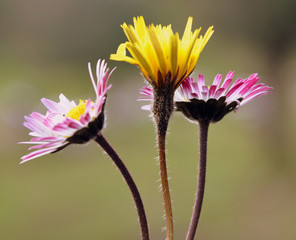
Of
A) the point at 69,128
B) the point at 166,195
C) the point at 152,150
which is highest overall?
the point at 152,150

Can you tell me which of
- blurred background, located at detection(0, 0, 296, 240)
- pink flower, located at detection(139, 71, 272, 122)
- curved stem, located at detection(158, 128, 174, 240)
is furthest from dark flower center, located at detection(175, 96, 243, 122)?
blurred background, located at detection(0, 0, 296, 240)

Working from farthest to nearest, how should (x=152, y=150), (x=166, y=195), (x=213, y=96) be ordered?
(x=152, y=150), (x=213, y=96), (x=166, y=195)

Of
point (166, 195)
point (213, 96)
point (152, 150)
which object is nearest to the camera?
point (166, 195)

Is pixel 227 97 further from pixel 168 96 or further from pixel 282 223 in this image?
pixel 282 223

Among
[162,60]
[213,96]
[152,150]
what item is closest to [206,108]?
[213,96]

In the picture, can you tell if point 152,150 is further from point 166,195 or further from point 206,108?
point 166,195

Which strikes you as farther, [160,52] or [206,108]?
[206,108]

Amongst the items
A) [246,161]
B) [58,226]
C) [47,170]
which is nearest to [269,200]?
[246,161]

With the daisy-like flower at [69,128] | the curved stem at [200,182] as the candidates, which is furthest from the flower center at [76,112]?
the curved stem at [200,182]
